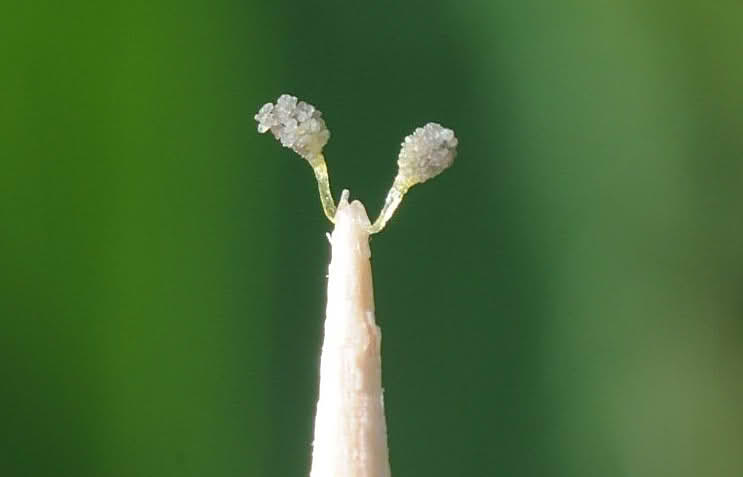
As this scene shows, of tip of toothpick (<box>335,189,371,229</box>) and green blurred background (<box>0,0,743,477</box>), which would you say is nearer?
tip of toothpick (<box>335,189,371,229</box>)

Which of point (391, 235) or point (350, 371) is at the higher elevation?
point (391, 235)

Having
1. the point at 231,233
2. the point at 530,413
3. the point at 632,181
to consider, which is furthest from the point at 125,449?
the point at 632,181

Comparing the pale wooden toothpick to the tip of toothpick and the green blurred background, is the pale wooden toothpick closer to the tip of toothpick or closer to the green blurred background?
the tip of toothpick

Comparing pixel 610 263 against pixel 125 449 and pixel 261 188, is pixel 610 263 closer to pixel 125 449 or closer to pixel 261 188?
pixel 261 188

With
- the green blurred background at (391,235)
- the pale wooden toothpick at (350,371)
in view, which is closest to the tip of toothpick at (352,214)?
the pale wooden toothpick at (350,371)

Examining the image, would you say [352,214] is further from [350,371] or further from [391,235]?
[391,235]

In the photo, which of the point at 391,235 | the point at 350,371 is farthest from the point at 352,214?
the point at 391,235

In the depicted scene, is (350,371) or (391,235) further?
(391,235)

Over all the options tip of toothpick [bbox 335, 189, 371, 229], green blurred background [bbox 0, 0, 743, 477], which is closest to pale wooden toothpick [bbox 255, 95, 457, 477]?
tip of toothpick [bbox 335, 189, 371, 229]
